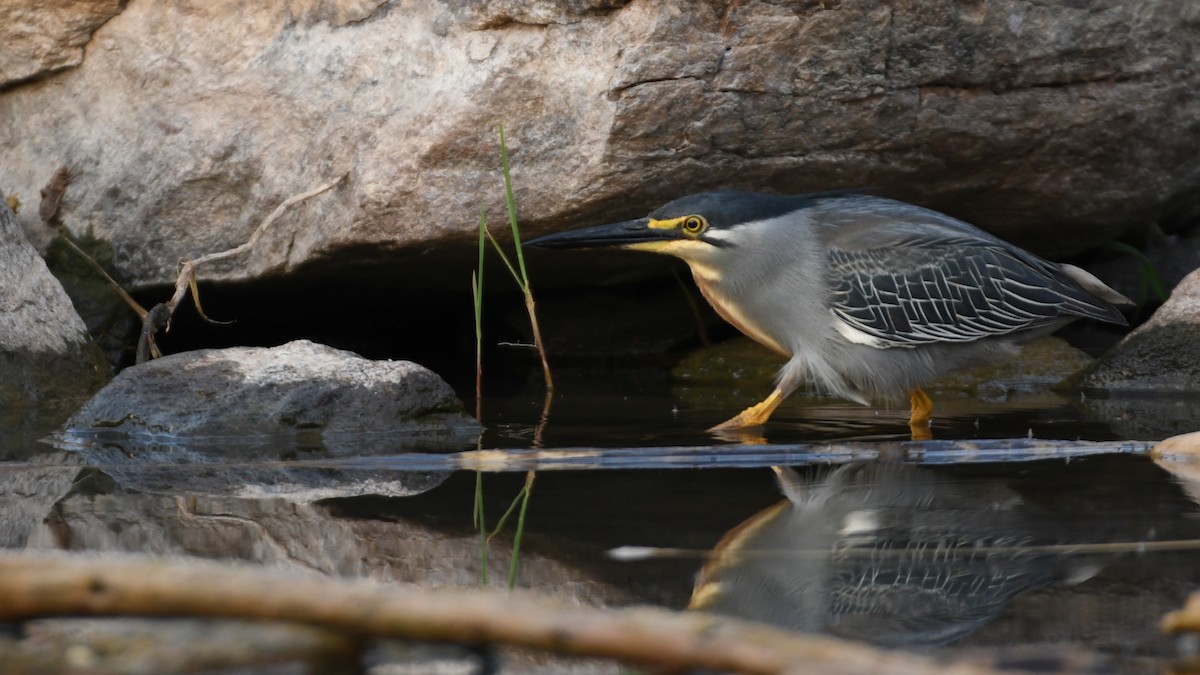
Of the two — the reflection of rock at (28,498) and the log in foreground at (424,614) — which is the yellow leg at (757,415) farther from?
the log in foreground at (424,614)

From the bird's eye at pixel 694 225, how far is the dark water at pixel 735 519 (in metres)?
0.71

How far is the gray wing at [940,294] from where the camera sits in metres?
5.13

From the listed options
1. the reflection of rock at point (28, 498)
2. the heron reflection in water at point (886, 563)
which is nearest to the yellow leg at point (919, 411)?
the heron reflection in water at point (886, 563)

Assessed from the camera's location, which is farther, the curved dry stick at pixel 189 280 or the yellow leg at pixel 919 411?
the curved dry stick at pixel 189 280

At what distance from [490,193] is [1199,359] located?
293cm

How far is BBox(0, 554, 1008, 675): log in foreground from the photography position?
1.73 meters

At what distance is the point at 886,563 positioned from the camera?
2.83 metres

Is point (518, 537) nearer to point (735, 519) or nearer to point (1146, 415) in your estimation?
point (735, 519)

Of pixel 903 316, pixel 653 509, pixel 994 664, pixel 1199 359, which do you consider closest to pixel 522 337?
pixel 903 316

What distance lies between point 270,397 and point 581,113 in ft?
5.16

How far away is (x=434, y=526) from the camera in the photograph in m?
3.27

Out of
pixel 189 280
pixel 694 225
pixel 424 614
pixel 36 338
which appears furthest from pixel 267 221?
pixel 424 614

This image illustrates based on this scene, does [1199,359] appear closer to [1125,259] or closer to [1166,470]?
[1125,259]

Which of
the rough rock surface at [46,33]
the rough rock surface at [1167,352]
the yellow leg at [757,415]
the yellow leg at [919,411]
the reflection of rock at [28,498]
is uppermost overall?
the rough rock surface at [46,33]
